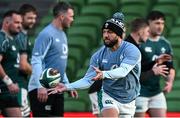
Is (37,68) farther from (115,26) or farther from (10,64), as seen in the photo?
(115,26)

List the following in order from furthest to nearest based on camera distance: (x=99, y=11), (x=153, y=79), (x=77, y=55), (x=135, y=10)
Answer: (x=99, y=11), (x=135, y=10), (x=77, y=55), (x=153, y=79)

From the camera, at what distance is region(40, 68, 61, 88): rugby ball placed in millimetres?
10695

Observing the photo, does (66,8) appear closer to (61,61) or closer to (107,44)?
(61,61)

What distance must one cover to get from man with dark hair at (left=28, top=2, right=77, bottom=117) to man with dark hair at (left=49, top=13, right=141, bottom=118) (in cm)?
110

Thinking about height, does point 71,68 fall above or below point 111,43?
below

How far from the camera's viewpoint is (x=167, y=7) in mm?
18172

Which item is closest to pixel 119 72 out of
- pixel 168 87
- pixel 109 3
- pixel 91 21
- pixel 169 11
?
pixel 168 87

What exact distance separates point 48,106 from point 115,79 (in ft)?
5.08

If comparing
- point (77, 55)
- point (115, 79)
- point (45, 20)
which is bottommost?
point (77, 55)

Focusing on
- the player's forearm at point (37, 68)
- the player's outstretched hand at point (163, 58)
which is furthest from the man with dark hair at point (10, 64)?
the player's outstretched hand at point (163, 58)

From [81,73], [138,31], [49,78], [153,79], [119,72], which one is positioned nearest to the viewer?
[119,72]

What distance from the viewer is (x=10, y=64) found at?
484 inches

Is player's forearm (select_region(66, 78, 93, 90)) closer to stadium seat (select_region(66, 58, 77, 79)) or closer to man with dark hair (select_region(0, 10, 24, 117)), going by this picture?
man with dark hair (select_region(0, 10, 24, 117))

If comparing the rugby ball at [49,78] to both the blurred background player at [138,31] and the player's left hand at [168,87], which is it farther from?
the player's left hand at [168,87]
